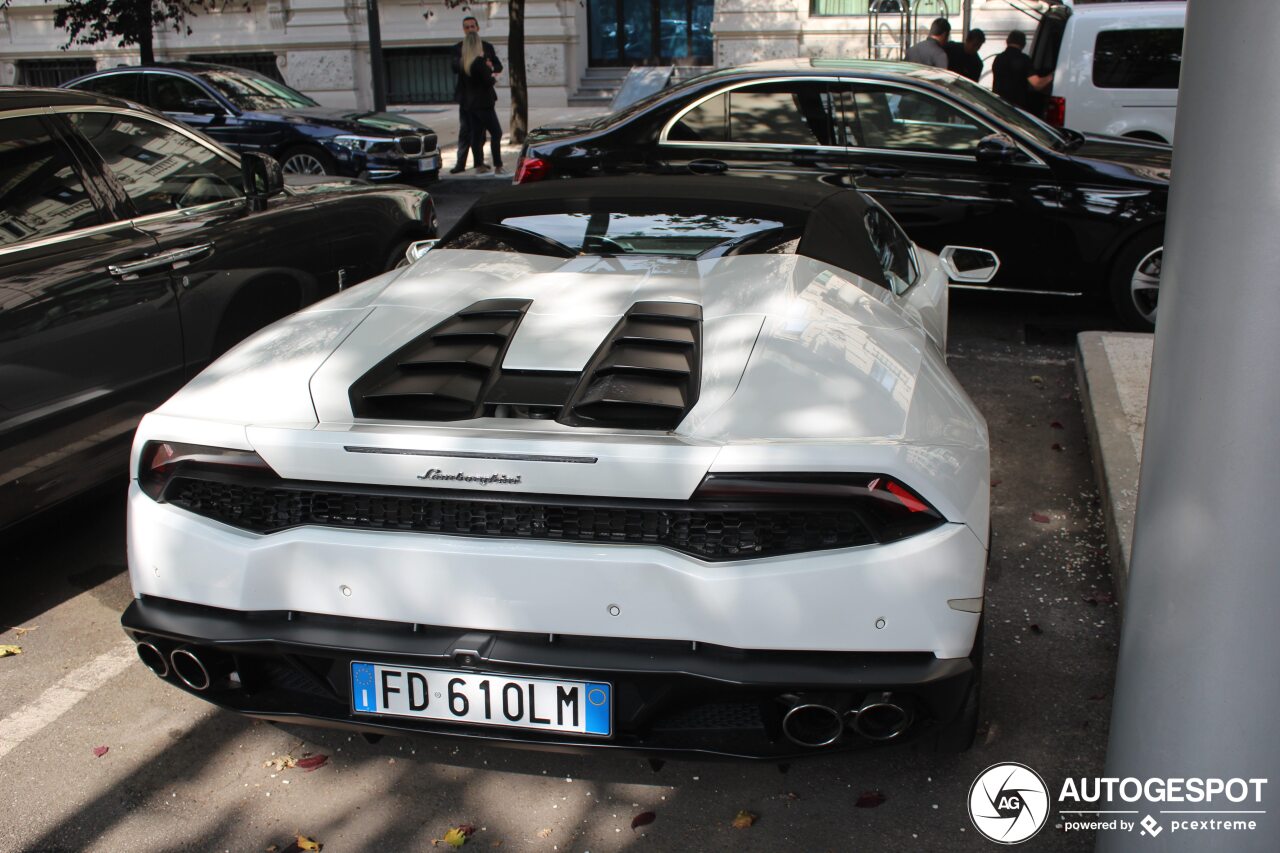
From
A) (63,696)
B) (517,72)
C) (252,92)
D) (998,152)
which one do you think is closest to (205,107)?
(252,92)

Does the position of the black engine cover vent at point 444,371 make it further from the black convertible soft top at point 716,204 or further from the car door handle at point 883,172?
the car door handle at point 883,172

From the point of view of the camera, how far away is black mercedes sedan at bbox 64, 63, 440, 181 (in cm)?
1262

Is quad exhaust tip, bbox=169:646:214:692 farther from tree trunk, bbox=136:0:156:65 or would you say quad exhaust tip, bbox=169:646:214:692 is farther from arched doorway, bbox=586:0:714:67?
arched doorway, bbox=586:0:714:67

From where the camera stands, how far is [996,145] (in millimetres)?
7254

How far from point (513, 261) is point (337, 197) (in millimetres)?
2290

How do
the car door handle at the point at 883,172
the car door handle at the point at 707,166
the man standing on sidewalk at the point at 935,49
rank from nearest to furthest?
the car door handle at the point at 883,172 < the car door handle at the point at 707,166 < the man standing on sidewalk at the point at 935,49

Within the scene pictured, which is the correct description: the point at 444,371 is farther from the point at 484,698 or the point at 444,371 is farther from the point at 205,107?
the point at 205,107

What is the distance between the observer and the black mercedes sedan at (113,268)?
3.97 m

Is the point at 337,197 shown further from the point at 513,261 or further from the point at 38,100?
the point at 513,261

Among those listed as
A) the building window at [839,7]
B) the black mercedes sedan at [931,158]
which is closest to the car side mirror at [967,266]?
the black mercedes sedan at [931,158]

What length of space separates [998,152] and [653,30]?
1733 centimetres

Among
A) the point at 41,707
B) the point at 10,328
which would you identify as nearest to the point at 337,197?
the point at 10,328

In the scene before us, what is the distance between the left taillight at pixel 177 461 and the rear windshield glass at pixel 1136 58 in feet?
34.8

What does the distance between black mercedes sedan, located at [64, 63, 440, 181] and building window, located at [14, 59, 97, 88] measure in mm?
14009
